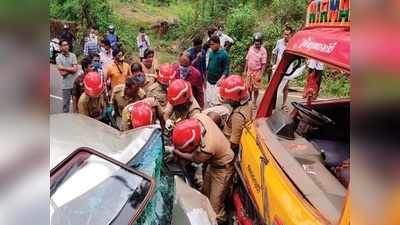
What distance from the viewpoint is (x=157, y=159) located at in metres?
2.78

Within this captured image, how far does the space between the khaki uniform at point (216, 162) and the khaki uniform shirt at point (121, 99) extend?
61.6 inches

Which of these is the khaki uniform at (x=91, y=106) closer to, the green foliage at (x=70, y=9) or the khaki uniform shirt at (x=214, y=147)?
the khaki uniform shirt at (x=214, y=147)

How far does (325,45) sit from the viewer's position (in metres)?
2.82

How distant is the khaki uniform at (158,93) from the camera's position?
231 inches

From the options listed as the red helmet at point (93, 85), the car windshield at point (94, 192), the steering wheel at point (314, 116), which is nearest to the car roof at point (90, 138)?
the car windshield at point (94, 192)

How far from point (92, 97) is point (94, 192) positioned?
144 inches

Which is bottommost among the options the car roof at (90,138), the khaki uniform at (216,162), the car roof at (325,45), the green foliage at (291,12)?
the khaki uniform at (216,162)

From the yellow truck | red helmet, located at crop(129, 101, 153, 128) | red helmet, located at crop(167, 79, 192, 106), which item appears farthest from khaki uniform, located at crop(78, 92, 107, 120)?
the yellow truck

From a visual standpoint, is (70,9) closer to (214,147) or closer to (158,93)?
(158,93)

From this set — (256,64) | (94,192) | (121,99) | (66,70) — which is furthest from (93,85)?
(256,64)

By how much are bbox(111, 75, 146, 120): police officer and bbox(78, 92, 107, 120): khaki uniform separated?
164 millimetres
